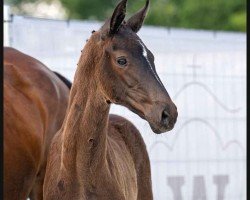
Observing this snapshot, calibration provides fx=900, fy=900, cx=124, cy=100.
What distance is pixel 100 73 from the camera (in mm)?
4793

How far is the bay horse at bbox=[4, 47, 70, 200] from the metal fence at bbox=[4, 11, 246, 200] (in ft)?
5.10

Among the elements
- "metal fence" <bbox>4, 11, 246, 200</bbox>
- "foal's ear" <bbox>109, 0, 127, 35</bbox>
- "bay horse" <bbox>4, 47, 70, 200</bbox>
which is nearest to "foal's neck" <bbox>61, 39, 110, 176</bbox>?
"foal's ear" <bbox>109, 0, 127, 35</bbox>

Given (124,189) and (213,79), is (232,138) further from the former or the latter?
(124,189)

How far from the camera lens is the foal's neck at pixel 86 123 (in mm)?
4867

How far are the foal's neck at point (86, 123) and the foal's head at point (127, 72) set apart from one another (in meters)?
0.07

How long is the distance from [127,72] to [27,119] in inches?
57.8

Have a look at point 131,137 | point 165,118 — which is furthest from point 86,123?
point 131,137

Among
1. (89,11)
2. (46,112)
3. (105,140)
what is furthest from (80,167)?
(89,11)

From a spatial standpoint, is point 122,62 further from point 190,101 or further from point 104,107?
point 190,101

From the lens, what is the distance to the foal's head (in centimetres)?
459

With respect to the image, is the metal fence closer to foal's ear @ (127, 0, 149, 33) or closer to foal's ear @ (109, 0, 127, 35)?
foal's ear @ (127, 0, 149, 33)

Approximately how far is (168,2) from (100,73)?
17.7 m

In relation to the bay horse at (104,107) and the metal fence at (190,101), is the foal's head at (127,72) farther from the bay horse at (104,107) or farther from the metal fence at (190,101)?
the metal fence at (190,101)

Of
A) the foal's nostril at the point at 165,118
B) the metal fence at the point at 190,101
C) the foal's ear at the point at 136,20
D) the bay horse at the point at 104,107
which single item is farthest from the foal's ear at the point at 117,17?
the metal fence at the point at 190,101
